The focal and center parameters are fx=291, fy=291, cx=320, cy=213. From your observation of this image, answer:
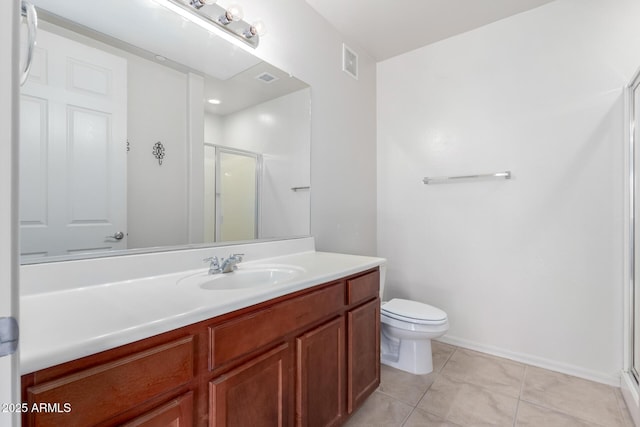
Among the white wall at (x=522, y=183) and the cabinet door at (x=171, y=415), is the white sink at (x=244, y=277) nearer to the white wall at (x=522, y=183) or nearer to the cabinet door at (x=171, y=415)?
the cabinet door at (x=171, y=415)

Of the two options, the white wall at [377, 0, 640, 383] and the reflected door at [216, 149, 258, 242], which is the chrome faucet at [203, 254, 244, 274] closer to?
the reflected door at [216, 149, 258, 242]

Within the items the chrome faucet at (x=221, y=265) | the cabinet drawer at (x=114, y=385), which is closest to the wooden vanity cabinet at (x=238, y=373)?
the cabinet drawer at (x=114, y=385)

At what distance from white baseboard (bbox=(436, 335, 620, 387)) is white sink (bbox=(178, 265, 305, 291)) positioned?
1.70m

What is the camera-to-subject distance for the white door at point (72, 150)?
0.94 m

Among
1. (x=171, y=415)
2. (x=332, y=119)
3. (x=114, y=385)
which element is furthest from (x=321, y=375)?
(x=332, y=119)

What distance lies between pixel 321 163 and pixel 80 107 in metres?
1.35

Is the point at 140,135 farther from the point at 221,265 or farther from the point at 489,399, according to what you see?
the point at 489,399

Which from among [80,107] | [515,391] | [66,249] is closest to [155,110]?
[80,107]

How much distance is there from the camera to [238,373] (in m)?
0.87

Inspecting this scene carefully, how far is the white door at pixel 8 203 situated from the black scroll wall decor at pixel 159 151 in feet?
2.97

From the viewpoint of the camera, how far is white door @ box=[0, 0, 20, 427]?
0.37 meters

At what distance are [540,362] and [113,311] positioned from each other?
253cm

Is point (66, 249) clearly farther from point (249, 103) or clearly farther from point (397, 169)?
point (397, 169)

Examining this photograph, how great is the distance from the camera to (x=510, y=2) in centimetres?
196
